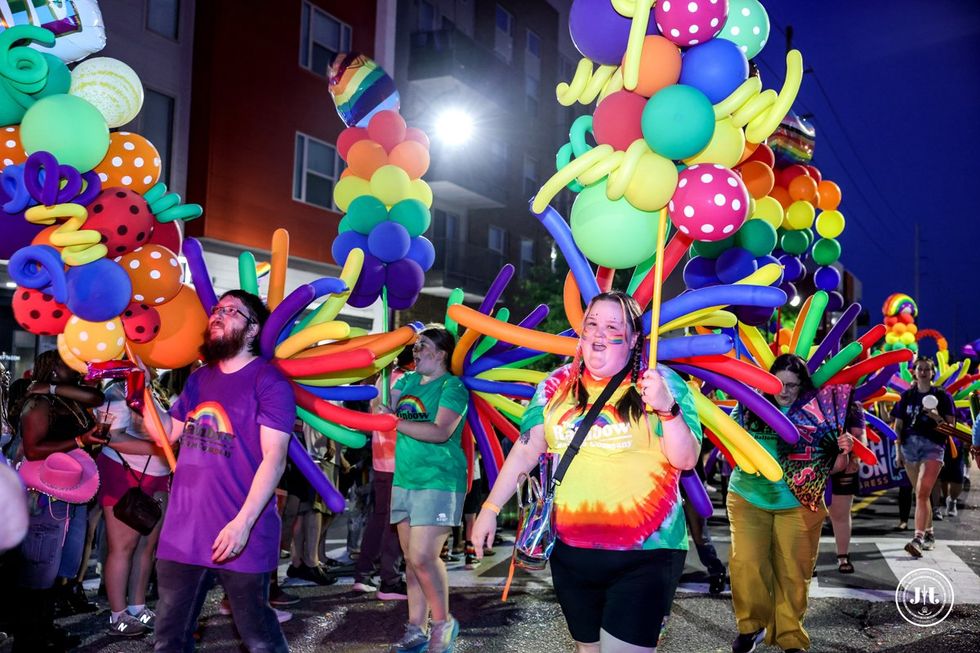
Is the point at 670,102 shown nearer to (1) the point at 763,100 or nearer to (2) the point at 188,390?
(1) the point at 763,100

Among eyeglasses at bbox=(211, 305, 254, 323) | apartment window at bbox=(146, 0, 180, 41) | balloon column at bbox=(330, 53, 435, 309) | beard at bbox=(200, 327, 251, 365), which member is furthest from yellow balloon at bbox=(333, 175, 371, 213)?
apartment window at bbox=(146, 0, 180, 41)

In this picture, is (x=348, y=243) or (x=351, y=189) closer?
(x=348, y=243)

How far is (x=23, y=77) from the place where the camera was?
3.94m

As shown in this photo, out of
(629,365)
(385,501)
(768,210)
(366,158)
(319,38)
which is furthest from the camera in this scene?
(319,38)

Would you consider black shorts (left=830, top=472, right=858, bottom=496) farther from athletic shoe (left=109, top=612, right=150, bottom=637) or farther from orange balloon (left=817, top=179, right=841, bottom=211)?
athletic shoe (left=109, top=612, right=150, bottom=637)

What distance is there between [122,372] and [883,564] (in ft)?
23.3

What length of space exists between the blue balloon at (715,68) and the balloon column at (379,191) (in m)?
2.76

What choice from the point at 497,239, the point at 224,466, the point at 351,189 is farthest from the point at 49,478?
the point at 497,239

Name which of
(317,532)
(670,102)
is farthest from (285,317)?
(317,532)

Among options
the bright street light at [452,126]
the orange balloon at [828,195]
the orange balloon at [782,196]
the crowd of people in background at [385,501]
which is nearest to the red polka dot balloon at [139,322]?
the crowd of people in background at [385,501]

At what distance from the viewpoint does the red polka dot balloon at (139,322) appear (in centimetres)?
427

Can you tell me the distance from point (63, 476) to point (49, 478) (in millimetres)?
71

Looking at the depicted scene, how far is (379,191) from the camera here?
617 centimetres

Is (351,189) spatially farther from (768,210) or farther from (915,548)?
(915,548)
